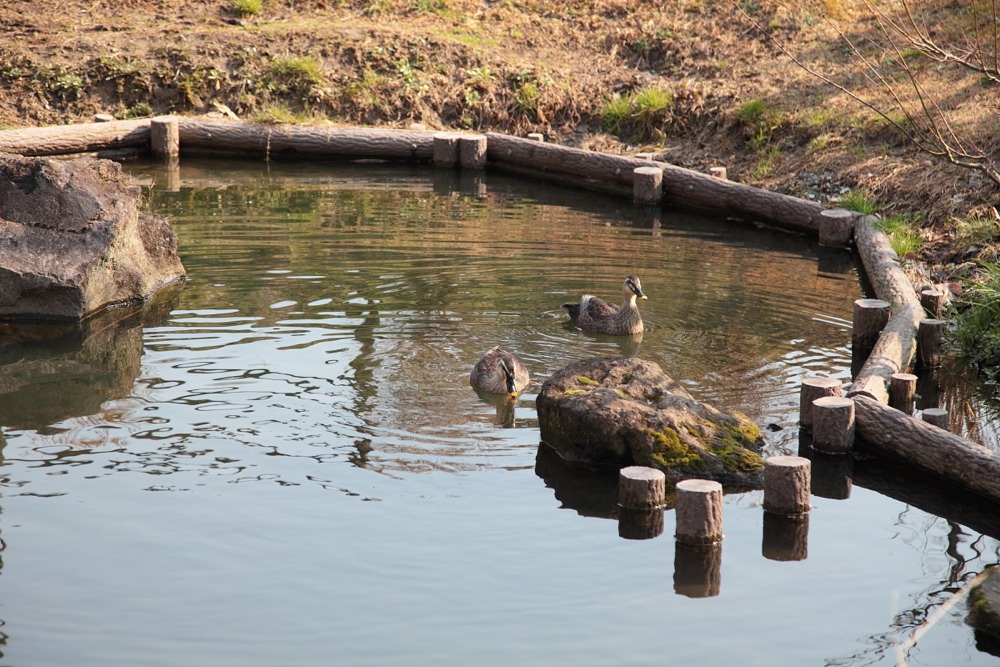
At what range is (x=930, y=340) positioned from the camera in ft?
33.0

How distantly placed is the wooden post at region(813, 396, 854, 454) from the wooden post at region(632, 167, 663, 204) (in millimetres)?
8126

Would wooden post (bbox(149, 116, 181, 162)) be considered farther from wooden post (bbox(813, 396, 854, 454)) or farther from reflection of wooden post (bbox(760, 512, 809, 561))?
reflection of wooden post (bbox(760, 512, 809, 561))

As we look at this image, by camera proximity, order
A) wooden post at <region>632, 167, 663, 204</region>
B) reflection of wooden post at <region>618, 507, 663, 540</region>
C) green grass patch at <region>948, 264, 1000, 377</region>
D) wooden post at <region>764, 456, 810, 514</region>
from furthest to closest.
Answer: wooden post at <region>632, 167, 663, 204</region> < green grass patch at <region>948, 264, 1000, 377</region> < wooden post at <region>764, 456, 810, 514</region> < reflection of wooden post at <region>618, 507, 663, 540</region>

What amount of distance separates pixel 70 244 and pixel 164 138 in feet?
22.5

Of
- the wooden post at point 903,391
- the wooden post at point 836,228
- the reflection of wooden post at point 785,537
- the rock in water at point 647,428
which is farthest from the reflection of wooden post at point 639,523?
the wooden post at point 836,228

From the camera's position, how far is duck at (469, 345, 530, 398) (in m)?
9.05

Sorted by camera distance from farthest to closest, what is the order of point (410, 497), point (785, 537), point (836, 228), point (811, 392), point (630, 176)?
point (630, 176), point (836, 228), point (811, 392), point (410, 497), point (785, 537)

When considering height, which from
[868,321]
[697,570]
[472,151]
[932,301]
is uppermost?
[472,151]

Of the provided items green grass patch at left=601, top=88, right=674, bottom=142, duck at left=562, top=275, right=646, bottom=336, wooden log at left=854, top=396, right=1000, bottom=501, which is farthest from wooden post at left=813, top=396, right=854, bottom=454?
green grass patch at left=601, top=88, right=674, bottom=142

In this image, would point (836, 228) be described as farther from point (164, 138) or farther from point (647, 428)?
point (164, 138)

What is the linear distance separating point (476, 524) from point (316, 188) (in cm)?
1072

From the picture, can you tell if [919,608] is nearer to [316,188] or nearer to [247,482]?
Result: [247,482]

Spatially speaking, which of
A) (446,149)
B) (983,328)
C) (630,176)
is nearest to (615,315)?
(983,328)

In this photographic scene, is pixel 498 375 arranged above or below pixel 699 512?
above
